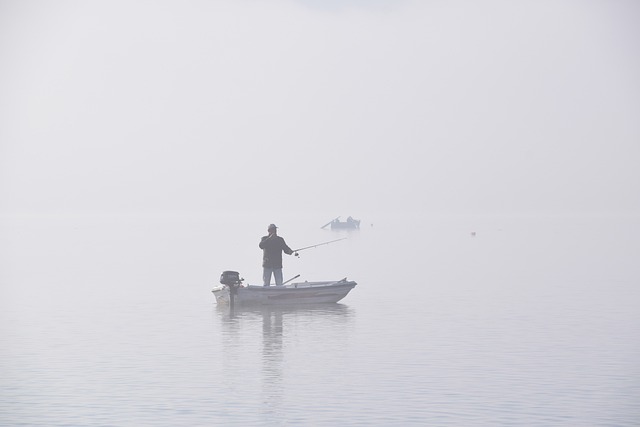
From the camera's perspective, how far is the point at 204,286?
54625 millimetres

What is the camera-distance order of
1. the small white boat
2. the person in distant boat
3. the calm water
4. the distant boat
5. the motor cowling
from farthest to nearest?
1. the distant boat
2. the small white boat
3. the motor cowling
4. the person in distant boat
5. the calm water

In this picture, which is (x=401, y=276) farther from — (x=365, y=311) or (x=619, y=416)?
(x=619, y=416)

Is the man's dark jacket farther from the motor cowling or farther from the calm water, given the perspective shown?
the calm water

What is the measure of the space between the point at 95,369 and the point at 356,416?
317 inches

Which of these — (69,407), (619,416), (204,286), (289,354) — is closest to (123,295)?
(204,286)

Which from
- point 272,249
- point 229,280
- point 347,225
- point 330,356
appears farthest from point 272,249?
point 347,225

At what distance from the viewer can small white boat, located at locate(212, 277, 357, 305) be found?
131ft

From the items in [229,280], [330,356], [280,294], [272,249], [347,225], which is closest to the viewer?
[330,356]

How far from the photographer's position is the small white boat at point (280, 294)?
40000mm

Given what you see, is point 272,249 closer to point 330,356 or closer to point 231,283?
point 231,283

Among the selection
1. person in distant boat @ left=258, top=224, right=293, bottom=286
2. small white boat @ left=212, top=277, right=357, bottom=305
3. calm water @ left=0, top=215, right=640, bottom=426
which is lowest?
calm water @ left=0, top=215, right=640, bottom=426

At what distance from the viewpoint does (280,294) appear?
4006 cm

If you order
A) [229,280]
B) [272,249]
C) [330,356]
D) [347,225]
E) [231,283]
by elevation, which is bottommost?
[330,356]

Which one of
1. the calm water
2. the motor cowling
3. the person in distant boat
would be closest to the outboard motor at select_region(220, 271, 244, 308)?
the motor cowling
